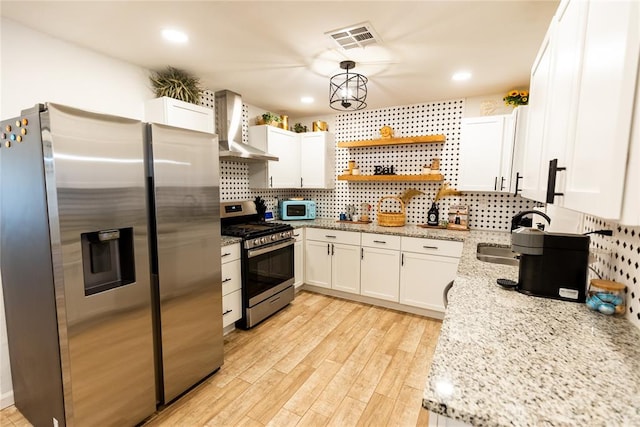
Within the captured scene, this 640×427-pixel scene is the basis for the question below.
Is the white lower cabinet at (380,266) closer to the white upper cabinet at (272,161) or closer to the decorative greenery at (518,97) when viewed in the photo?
the white upper cabinet at (272,161)

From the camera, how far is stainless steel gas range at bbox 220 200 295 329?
2877 mm

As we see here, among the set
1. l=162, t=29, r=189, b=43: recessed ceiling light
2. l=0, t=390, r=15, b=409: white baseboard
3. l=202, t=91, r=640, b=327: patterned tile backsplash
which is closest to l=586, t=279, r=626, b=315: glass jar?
l=202, t=91, r=640, b=327: patterned tile backsplash

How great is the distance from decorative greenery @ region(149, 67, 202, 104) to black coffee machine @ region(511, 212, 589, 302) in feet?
9.24

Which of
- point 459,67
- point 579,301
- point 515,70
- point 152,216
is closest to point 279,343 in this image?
point 152,216

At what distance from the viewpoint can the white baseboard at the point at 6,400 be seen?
1887mm

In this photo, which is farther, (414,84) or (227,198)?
(227,198)

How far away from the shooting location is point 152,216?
5.82ft

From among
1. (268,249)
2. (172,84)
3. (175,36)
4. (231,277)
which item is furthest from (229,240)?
(175,36)

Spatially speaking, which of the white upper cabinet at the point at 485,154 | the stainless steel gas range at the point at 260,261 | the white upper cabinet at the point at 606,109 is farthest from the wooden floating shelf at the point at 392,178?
the white upper cabinet at the point at 606,109

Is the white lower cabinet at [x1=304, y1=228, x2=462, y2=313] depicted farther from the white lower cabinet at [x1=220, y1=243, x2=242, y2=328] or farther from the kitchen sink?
the white lower cabinet at [x1=220, y1=243, x2=242, y2=328]

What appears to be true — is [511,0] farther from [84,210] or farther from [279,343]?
[279,343]

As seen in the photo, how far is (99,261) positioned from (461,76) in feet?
10.5

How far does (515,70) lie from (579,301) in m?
2.20

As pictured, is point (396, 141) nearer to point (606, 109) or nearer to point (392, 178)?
point (392, 178)
